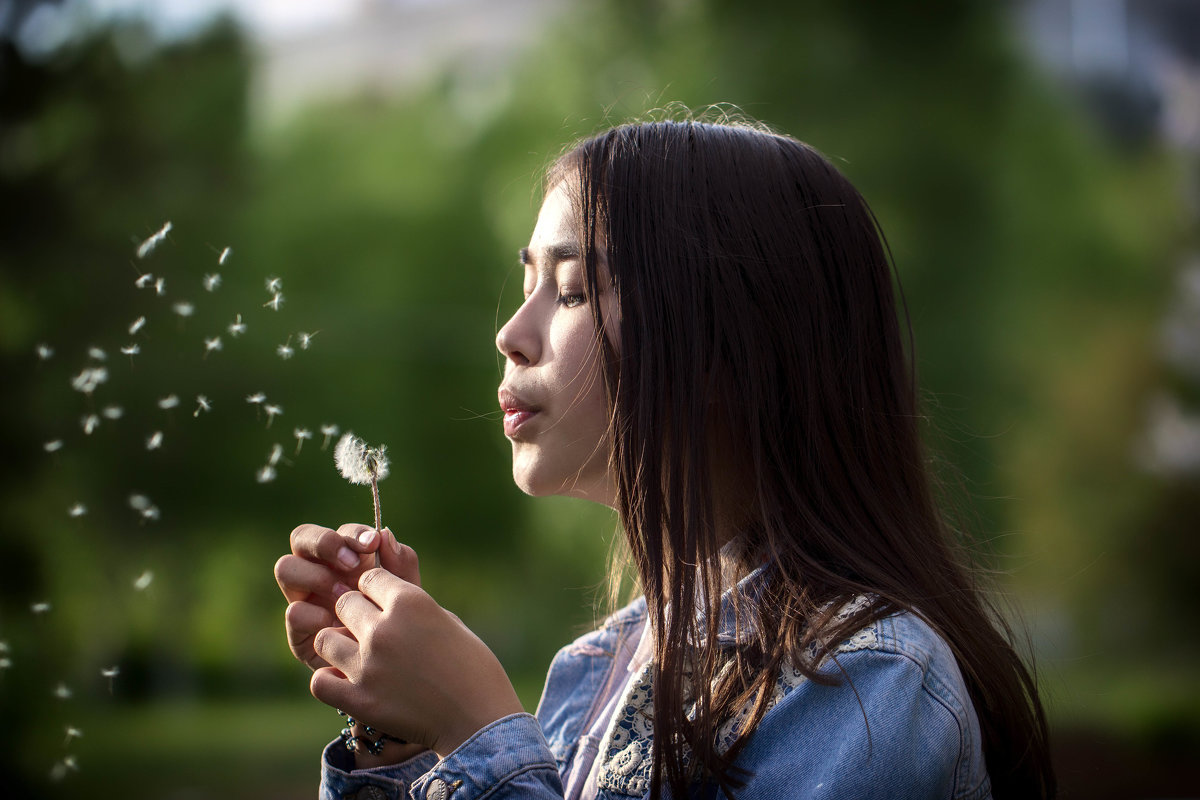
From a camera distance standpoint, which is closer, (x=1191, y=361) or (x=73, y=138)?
(x=73, y=138)

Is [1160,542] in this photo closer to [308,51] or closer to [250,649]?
[250,649]

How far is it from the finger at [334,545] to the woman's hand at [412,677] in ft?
0.50

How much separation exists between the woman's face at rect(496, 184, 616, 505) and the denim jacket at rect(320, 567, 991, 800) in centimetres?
37

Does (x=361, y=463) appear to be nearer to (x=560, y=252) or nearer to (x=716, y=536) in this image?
(x=560, y=252)

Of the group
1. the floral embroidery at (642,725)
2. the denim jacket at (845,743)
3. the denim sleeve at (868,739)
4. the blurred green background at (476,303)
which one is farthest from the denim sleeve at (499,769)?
the blurred green background at (476,303)

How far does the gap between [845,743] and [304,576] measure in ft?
2.74

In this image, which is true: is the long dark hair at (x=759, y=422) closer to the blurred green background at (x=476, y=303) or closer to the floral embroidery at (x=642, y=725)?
the floral embroidery at (x=642, y=725)

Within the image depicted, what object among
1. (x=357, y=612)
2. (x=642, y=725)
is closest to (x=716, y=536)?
(x=642, y=725)

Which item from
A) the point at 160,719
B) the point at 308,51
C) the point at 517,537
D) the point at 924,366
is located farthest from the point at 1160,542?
the point at 308,51

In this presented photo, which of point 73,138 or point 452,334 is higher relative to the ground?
point 73,138

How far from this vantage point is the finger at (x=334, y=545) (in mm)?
1436

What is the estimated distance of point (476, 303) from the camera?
949 centimetres

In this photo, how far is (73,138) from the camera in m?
5.73

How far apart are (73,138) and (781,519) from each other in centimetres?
580
